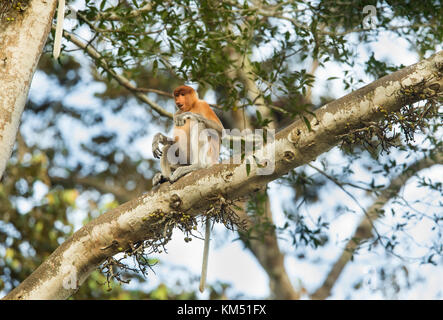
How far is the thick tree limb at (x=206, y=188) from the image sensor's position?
2.61m

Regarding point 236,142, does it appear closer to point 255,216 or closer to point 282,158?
point 255,216

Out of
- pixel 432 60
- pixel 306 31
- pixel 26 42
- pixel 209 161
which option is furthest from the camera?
pixel 209 161

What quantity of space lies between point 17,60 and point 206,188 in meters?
1.21

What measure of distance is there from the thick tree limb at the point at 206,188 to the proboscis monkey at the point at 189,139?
1.17m

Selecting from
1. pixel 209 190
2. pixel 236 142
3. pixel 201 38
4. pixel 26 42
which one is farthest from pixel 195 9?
pixel 209 190

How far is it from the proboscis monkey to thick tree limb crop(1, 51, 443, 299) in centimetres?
117

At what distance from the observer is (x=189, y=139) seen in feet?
14.3

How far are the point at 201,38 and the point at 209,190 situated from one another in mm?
1779

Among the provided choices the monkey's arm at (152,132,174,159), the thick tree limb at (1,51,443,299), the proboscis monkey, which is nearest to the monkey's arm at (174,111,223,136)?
the proboscis monkey

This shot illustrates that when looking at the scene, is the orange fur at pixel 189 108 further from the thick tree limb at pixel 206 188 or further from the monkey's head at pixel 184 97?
the thick tree limb at pixel 206 188

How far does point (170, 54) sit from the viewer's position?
4.23 m

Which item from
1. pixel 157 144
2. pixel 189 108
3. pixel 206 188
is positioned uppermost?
pixel 189 108

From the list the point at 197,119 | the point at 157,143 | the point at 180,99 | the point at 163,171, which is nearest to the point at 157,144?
the point at 157,143

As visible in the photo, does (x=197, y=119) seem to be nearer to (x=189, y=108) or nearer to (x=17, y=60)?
(x=189, y=108)
